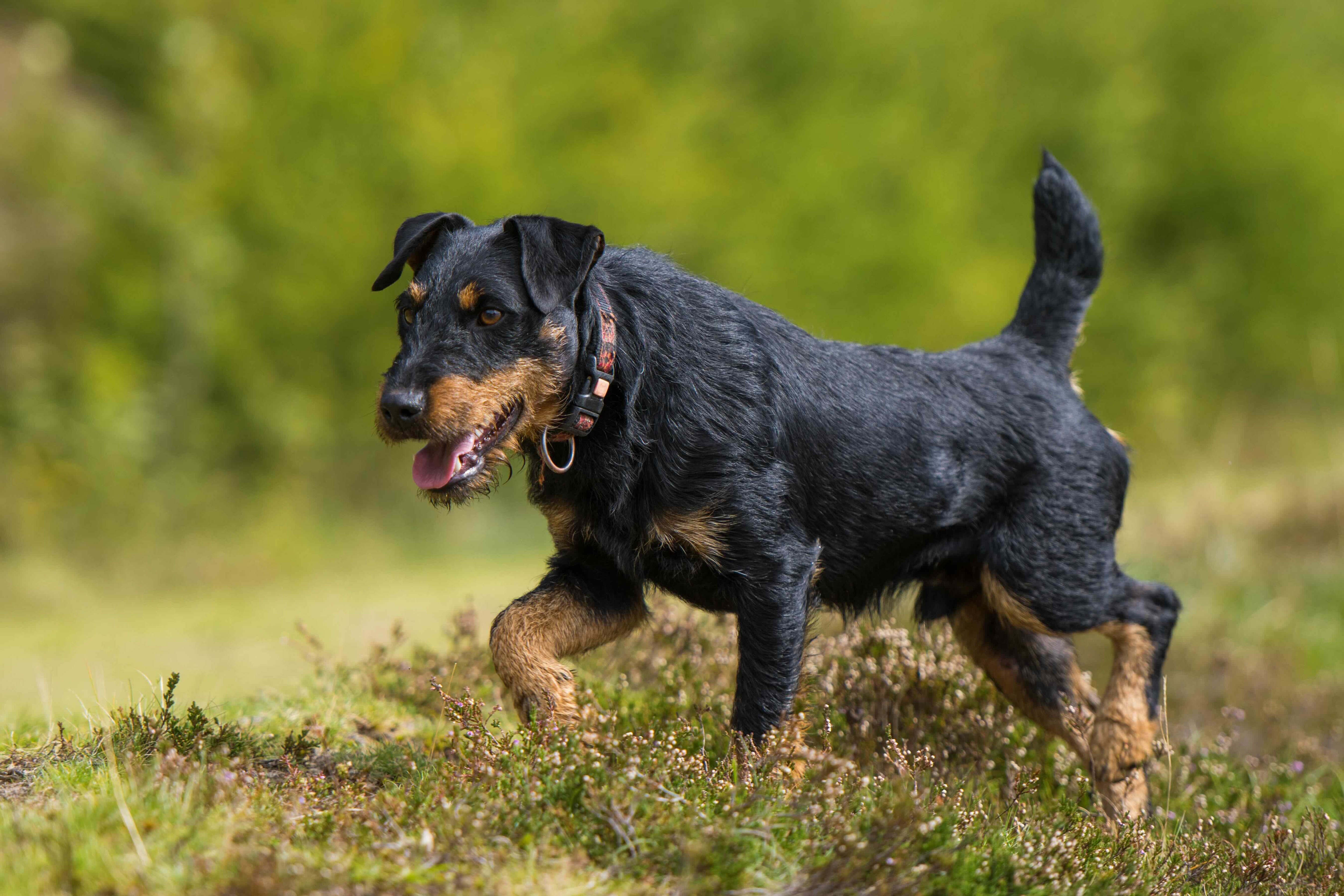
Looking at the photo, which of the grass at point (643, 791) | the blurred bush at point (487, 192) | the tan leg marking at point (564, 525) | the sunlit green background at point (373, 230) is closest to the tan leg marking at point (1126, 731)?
the grass at point (643, 791)

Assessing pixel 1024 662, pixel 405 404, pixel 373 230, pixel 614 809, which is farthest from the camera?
pixel 373 230

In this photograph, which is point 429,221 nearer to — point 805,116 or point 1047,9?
point 805,116

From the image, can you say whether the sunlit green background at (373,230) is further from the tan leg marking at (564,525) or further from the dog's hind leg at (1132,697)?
the dog's hind leg at (1132,697)

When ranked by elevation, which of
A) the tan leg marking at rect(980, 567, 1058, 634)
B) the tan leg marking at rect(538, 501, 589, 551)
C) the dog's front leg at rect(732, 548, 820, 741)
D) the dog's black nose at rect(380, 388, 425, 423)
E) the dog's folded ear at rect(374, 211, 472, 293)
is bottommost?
the dog's front leg at rect(732, 548, 820, 741)

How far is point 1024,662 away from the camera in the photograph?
17.6 ft

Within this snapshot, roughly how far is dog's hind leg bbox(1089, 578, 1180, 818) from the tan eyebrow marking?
2.96 meters

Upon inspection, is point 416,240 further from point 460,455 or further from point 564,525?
point 564,525

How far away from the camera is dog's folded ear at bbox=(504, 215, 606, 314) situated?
12.7 feet

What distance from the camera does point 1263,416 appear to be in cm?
2230

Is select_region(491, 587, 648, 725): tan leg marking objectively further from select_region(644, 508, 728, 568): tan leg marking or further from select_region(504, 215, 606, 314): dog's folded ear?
select_region(504, 215, 606, 314): dog's folded ear

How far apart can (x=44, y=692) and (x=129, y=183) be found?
11675 mm

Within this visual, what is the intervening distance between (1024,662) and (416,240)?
10.2ft

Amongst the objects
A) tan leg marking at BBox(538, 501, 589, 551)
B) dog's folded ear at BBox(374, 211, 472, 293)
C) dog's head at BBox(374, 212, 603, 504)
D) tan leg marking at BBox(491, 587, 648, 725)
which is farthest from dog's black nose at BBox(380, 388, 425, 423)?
tan leg marking at BBox(491, 587, 648, 725)

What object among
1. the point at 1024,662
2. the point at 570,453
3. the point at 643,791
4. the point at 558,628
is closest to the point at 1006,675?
the point at 1024,662
